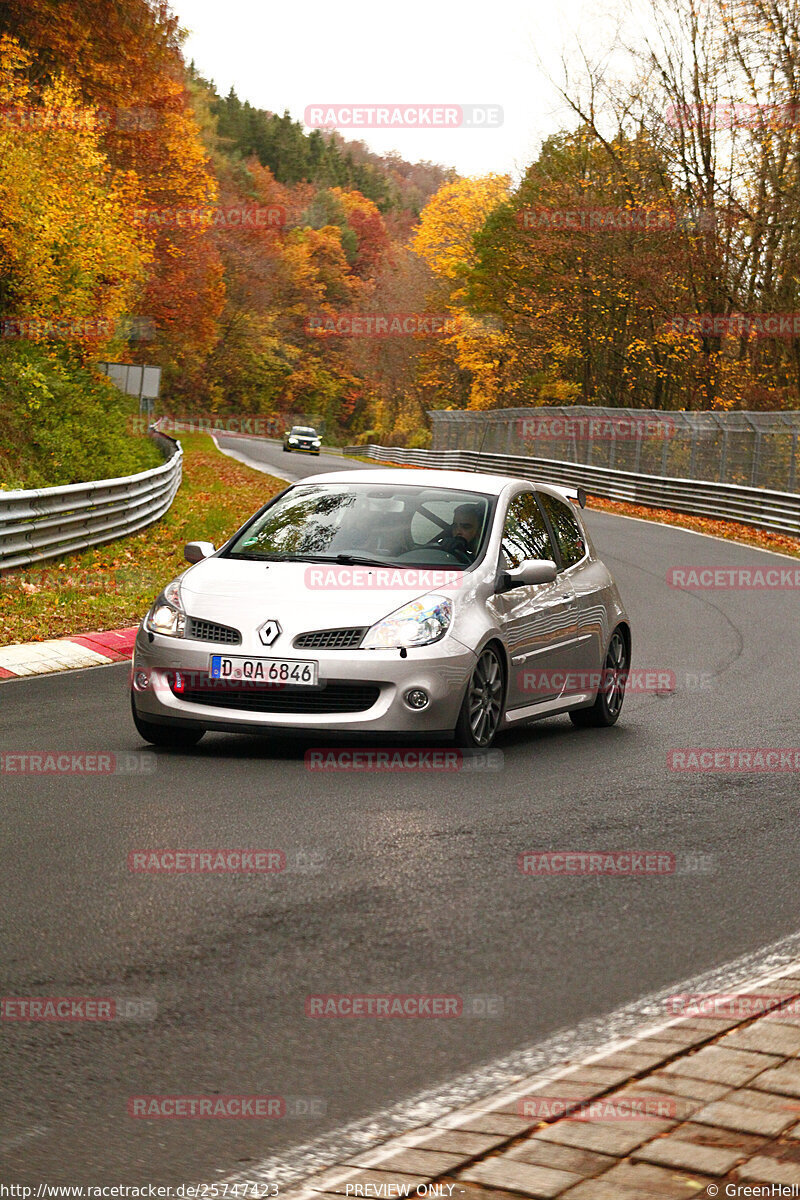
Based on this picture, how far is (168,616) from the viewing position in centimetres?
892

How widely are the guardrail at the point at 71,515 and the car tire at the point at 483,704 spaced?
318 inches

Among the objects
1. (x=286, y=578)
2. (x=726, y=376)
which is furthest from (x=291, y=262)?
(x=286, y=578)

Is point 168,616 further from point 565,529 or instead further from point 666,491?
point 666,491

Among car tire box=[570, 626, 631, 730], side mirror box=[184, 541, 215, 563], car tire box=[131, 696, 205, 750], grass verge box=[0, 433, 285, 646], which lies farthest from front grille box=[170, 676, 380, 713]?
grass verge box=[0, 433, 285, 646]

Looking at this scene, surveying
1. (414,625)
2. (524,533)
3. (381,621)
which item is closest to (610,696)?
(524,533)

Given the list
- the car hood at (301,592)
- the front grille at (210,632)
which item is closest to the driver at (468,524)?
the car hood at (301,592)

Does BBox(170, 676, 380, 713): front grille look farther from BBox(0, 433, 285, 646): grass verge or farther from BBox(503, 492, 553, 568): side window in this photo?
BBox(0, 433, 285, 646): grass verge

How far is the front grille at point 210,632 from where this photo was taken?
28.3 feet

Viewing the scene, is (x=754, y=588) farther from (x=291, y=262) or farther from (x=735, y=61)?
(x=291, y=262)

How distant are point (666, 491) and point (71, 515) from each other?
2552 cm

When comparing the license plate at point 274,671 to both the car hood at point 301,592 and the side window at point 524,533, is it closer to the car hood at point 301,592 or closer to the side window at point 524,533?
the car hood at point 301,592

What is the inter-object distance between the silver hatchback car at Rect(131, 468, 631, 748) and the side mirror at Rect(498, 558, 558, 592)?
11mm

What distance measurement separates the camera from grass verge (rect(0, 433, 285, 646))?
14.8 metres

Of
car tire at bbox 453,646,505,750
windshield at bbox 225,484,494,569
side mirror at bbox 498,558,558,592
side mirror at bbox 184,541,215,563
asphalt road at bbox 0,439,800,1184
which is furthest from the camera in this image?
side mirror at bbox 184,541,215,563
